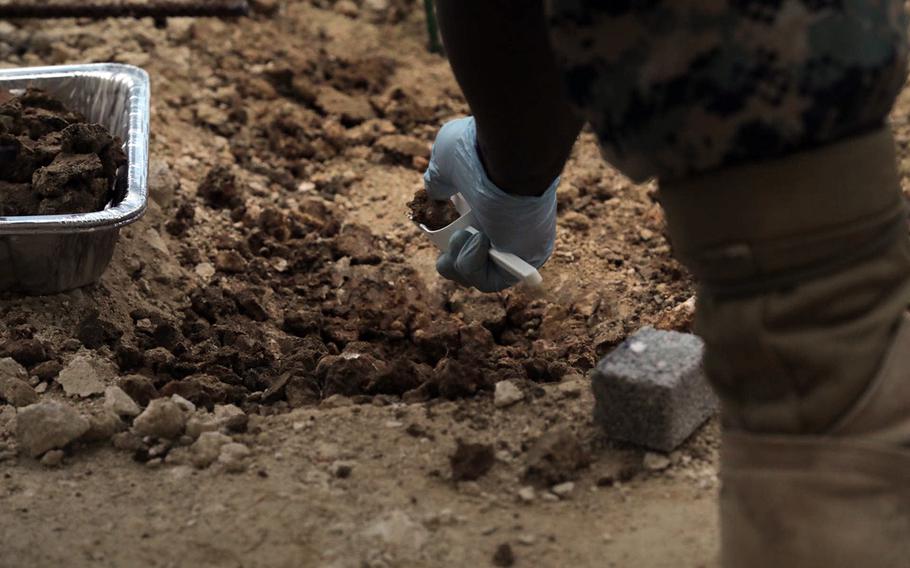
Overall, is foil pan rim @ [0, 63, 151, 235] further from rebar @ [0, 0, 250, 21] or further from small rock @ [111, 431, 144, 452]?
small rock @ [111, 431, 144, 452]

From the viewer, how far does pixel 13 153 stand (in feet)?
8.44

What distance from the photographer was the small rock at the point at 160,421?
188 centimetres

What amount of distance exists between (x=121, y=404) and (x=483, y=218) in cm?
75

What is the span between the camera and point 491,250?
7.55 ft

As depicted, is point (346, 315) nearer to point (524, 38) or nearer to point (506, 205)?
point (506, 205)

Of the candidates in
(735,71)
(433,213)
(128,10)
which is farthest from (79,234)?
(735,71)

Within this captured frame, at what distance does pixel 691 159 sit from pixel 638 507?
2.03ft

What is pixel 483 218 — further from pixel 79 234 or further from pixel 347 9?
pixel 347 9

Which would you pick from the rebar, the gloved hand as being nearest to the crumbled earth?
the gloved hand

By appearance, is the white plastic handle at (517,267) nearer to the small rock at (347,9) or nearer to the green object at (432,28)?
the green object at (432,28)

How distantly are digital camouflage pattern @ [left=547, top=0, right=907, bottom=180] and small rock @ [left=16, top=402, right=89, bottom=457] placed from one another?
1.04m

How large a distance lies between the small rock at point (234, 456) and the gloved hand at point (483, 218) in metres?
0.64

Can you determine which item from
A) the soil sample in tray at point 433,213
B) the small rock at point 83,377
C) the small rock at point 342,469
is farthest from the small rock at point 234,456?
the soil sample in tray at point 433,213

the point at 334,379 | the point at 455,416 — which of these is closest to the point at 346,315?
the point at 334,379
